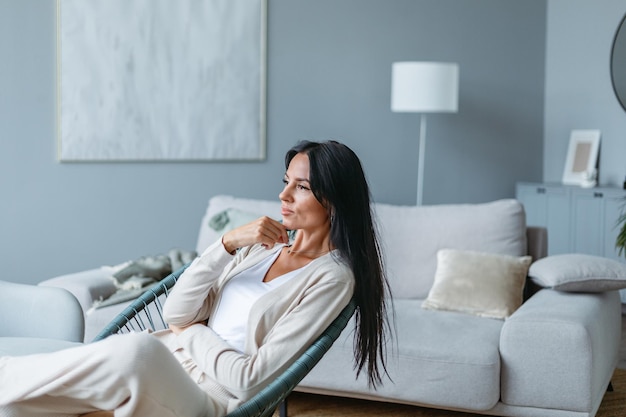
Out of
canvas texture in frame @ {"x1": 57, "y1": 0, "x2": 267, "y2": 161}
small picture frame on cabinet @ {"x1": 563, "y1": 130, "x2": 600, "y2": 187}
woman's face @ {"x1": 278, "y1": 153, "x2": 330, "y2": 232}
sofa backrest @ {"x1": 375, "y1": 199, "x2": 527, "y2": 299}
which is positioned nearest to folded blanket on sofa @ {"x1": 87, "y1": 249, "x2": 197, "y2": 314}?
sofa backrest @ {"x1": 375, "y1": 199, "x2": 527, "y2": 299}

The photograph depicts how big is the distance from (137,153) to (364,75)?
1.59 meters

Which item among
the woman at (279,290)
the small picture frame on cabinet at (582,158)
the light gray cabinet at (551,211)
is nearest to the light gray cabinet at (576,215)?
the light gray cabinet at (551,211)

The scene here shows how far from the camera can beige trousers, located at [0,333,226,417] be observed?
170cm

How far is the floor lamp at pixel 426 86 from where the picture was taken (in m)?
5.27

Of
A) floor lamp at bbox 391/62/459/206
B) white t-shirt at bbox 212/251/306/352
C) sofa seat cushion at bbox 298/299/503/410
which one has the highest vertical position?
floor lamp at bbox 391/62/459/206

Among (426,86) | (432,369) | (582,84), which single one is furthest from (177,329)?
(582,84)

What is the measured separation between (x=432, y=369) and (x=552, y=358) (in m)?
0.42

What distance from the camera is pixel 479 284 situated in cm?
362

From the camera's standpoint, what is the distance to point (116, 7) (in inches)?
194

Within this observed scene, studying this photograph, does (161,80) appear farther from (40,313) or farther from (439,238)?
(40,313)

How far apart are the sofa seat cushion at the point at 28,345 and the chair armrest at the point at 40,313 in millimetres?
54

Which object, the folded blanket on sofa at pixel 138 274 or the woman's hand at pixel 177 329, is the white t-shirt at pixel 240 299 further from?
the folded blanket on sofa at pixel 138 274

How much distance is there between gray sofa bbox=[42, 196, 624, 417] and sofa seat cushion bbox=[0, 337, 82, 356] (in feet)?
2.94

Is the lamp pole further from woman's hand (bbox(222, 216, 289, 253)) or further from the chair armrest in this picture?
woman's hand (bbox(222, 216, 289, 253))
